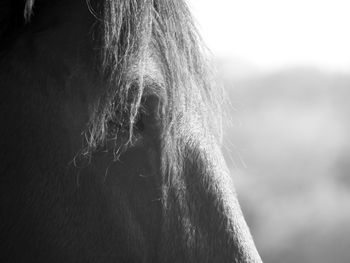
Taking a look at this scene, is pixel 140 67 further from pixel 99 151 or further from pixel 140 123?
pixel 99 151

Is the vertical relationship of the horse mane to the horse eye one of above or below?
above

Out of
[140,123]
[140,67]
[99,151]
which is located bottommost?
[99,151]

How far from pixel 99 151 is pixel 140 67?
0.28 meters

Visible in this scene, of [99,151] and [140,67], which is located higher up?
[140,67]

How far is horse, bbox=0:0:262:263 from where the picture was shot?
1537 millimetres

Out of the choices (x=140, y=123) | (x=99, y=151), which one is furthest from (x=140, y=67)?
(x=99, y=151)

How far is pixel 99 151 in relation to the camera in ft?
5.17

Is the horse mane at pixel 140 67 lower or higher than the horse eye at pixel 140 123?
higher

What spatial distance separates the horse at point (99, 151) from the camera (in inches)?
60.5

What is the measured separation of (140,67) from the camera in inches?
62.2

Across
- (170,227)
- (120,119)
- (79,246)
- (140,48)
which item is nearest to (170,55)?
(140,48)

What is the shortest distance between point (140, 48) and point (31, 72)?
34cm

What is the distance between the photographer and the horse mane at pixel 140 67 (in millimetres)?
1564

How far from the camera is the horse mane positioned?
1.56 meters
